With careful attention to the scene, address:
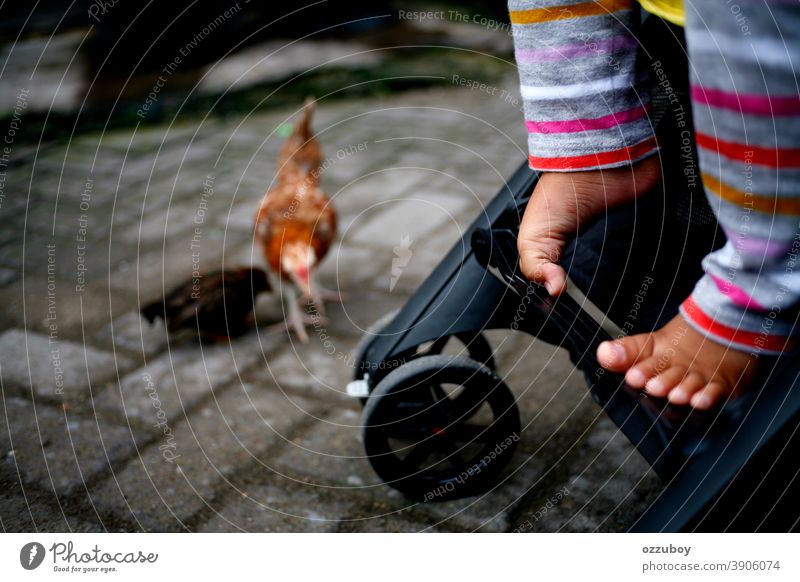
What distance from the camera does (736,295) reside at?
0.57 m

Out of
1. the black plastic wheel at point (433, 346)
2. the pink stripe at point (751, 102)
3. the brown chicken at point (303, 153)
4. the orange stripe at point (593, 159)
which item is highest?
the pink stripe at point (751, 102)

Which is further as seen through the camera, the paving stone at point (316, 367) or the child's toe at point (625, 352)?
the paving stone at point (316, 367)

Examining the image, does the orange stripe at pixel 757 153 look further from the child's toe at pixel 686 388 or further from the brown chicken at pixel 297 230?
the brown chicken at pixel 297 230

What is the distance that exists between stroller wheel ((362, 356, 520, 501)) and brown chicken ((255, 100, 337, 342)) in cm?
40

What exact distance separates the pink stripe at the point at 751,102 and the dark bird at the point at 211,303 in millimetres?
806

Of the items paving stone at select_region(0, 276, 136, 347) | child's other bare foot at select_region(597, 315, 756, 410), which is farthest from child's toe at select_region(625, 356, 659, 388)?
paving stone at select_region(0, 276, 136, 347)

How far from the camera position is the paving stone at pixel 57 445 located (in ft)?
3.02

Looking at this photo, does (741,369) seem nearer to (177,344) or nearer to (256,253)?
(177,344)

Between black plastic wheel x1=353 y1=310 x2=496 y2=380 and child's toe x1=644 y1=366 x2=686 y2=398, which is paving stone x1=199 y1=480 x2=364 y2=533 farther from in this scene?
child's toe x1=644 y1=366 x2=686 y2=398

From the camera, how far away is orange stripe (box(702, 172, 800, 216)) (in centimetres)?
53

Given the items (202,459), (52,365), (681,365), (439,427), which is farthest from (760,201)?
(52,365)

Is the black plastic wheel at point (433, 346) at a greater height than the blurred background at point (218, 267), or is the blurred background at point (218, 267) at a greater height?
the black plastic wheel at point (433, 346)

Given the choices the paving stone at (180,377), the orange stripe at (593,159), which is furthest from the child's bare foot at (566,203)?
the paving stone at (180,377)

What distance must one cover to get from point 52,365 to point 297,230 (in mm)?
427
